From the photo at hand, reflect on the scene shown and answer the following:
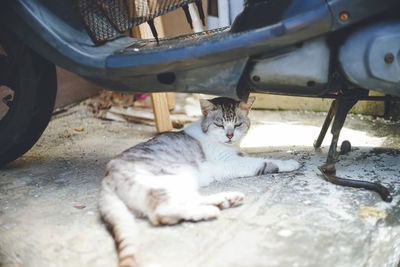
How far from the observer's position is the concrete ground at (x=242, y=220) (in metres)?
1.40

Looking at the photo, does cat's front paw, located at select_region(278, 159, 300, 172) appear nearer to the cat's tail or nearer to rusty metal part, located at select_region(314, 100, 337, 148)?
rusty metal part, located at select_region(314, 100, 337, 148)

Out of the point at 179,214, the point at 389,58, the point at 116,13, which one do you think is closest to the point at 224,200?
the point at 179,214

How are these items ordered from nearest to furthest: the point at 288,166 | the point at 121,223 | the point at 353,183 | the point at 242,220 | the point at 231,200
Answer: the point at 121,223, the point at 242,220, the point at 231,200, the point at 353,183, the point at 288,166

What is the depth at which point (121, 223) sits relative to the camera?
1486mm

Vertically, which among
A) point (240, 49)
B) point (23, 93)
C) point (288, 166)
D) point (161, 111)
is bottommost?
point (288, 166)

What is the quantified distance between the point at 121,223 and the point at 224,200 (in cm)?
49

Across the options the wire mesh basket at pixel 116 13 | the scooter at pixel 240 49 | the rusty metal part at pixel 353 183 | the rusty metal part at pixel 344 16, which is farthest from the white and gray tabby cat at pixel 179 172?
the rusty metal part at pixel 344 16

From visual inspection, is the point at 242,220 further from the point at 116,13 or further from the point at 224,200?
the point at 116,13

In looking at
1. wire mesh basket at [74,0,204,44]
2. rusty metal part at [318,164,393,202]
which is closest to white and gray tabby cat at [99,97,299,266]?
rusty metal part at [318,164,393,202]

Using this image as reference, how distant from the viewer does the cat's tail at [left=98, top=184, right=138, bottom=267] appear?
1.31 metres

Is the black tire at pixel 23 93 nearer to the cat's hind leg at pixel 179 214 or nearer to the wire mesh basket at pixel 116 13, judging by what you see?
the wire mesh basket at pixel 116 13

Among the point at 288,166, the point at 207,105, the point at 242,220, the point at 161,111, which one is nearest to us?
the point at 242,220

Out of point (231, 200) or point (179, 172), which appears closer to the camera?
point (231, 200)

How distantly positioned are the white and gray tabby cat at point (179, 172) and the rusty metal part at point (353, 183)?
0.23 meters
